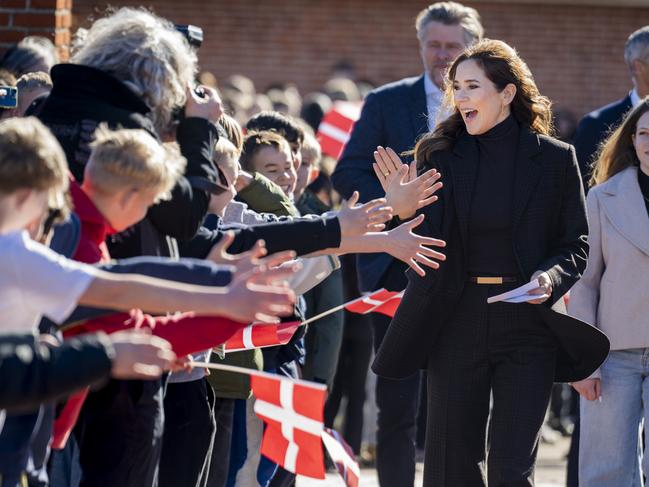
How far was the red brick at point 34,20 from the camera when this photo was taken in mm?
7543

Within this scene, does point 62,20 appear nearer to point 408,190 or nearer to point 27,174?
point 408,190

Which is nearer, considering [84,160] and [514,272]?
[84,160]

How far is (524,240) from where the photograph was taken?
5391 millimetres

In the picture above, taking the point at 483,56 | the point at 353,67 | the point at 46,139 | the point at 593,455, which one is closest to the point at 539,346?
the point at 593,455

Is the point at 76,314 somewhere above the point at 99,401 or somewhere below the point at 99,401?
above

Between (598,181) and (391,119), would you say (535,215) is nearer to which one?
(598,181)

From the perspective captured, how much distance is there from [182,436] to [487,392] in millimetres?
1385

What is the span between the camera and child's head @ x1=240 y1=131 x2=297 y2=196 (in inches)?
250

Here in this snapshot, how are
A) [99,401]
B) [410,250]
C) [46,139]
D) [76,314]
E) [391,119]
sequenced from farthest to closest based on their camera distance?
[391,119], [410,250], [99,401], [76,314], [46,139]

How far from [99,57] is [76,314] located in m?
0.97

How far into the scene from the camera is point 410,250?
4.47m

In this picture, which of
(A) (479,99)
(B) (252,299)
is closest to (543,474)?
(A) (479,99)

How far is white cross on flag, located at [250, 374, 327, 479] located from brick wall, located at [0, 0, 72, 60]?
3.92 metres

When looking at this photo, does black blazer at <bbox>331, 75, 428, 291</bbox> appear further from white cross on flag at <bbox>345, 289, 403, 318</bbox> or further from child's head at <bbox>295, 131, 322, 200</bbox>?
white cross on flag at <bbox>345, 289, 403, 318</bbox>
